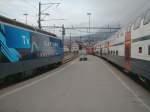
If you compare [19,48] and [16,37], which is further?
[19,48]

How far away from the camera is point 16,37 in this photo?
1684cm

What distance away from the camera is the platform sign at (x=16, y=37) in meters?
15.6

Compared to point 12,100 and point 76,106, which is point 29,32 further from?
point 76,106

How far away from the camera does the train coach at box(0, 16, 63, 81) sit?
48.8 ft

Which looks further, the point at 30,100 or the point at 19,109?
the point at 30,100

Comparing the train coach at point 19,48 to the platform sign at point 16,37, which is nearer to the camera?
the train coach at point 19,48

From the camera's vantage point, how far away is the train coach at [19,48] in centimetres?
1488

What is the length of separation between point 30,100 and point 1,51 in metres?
4.25

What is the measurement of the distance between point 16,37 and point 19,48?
2.63 ft

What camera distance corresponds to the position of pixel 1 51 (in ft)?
47.1

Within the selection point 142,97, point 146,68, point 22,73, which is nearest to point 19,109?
point 142,97

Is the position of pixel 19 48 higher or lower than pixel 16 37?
lower

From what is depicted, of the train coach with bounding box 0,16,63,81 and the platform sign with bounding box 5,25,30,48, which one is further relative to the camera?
the platform sign with bounding box 5,25,30,48

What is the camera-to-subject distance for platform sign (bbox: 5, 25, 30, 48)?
614 inches
